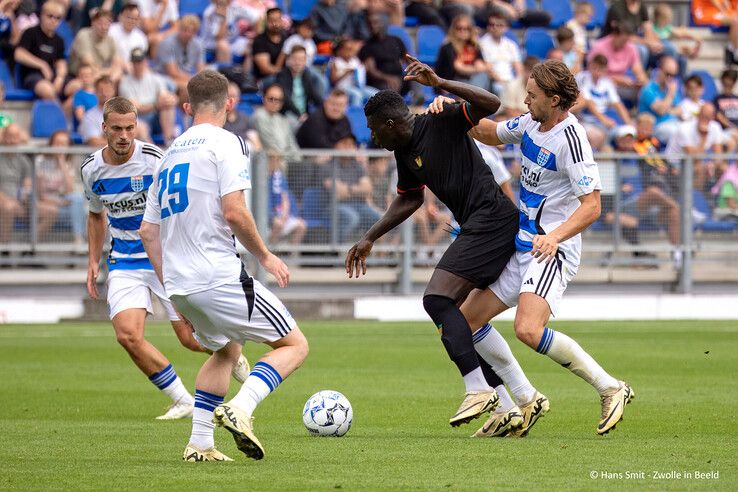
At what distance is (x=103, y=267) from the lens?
19188 millimetres

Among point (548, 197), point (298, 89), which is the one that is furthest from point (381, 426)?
point (298, 89)

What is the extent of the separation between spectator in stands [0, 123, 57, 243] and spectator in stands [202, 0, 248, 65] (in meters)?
4.81

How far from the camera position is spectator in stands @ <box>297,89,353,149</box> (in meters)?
20.4

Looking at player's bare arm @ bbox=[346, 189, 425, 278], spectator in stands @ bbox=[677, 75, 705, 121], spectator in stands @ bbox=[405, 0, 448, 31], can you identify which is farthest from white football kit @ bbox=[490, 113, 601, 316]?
spectator in stands @ bbox=[405, 0, 448, 31]

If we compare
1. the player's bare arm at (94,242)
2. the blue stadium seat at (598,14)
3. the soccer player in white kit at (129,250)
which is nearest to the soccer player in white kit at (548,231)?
the soccer player in white kit at (129,250)

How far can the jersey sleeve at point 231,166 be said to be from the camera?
23.6 feet

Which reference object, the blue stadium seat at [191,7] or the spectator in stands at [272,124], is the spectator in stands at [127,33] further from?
the spectator in stands at [272,124]

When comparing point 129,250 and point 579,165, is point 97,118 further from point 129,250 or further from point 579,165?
point 579,165

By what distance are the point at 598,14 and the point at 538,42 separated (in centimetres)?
267

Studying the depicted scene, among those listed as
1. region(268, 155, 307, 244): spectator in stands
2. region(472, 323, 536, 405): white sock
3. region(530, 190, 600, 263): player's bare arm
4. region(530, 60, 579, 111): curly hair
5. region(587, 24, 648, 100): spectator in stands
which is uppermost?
region(530, 60, 579, 111): curly hair

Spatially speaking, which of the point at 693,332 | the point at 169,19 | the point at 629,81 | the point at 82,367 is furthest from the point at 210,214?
the point at 629,81

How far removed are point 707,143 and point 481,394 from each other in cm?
1548

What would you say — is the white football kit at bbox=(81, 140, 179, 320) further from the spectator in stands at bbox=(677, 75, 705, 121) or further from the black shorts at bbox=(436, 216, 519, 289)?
the spectator in stands at bbox=(677, 75, 705, 121)

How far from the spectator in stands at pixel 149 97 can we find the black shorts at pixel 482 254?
37.9 ft
